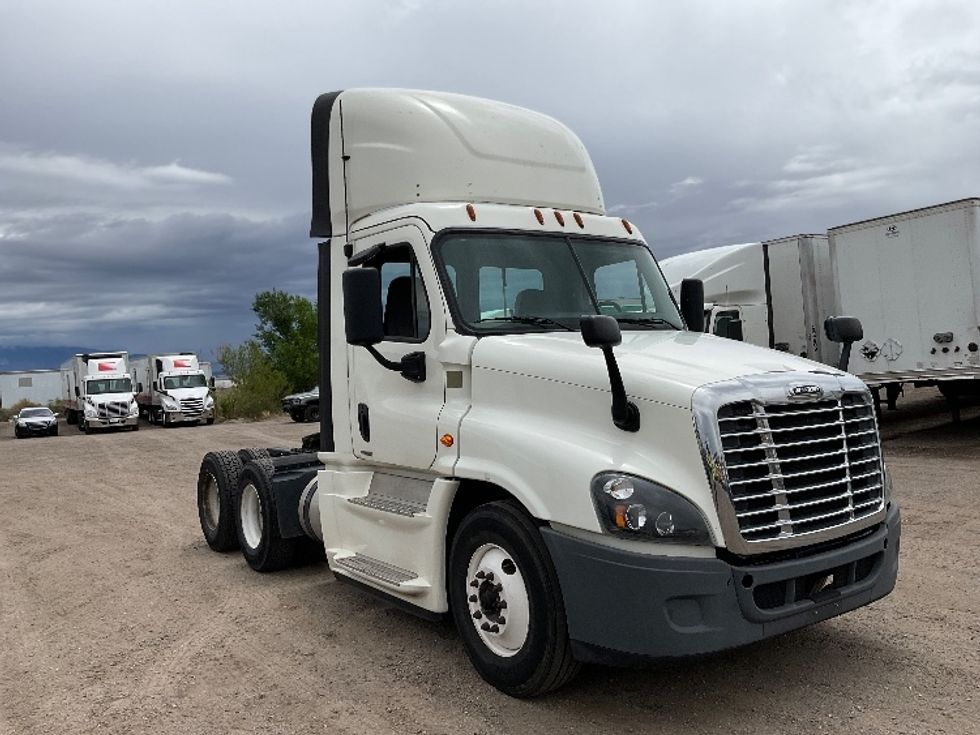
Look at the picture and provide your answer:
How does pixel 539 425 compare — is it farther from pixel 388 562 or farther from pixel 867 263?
pixel 867 263

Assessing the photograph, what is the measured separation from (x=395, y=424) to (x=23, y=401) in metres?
77.9

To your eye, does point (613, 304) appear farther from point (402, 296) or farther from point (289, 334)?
point (289, 334)

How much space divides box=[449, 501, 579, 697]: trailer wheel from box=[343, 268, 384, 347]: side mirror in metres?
1.19

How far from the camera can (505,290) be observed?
5.19 meters

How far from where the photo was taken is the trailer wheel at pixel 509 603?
13.9ft

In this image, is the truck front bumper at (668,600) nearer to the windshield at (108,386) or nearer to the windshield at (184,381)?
the windshield at (184,381)

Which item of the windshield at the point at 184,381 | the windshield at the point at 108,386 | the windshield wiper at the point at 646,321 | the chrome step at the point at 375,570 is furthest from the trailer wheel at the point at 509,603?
the windshield at the point at 108,386

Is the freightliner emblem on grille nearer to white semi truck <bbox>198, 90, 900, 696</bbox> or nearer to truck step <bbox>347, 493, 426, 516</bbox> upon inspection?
white semi truck <bbox>198, 90, 900, 696</bbox>

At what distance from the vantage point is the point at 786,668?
4.85 meters

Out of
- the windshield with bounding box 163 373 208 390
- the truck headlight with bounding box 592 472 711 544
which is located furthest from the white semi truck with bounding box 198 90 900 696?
the windshield with bounding box 163 373 208 390

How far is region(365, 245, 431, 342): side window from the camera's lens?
5203mm

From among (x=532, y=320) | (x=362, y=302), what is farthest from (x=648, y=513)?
(x=362, y=302)

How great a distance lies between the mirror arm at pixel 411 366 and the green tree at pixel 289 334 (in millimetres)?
49714

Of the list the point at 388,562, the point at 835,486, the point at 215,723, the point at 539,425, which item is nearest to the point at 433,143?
the point at 539,425
